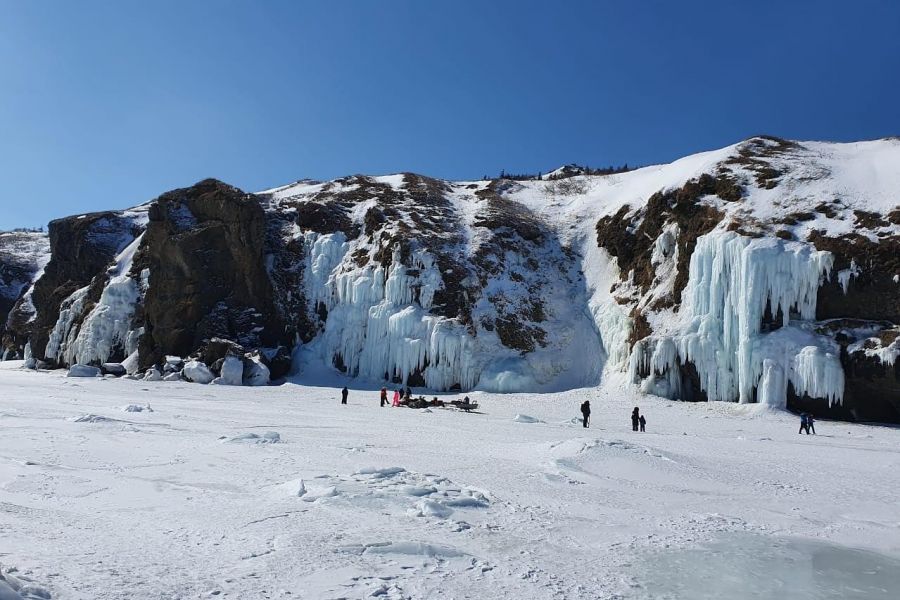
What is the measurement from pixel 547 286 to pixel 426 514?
30698 mm

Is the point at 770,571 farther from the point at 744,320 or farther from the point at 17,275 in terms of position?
the point at 17,275

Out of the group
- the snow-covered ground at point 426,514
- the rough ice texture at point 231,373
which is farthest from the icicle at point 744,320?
the rough ice texture at point 231,373

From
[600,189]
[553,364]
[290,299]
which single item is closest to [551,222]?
[600,189]

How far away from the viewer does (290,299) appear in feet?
131

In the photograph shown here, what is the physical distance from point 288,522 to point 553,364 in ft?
87.3

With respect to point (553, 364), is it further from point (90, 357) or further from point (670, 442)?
point (90, 357)

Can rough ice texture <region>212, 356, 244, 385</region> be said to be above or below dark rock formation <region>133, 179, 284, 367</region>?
below

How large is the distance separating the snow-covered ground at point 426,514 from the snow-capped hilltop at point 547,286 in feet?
33.7

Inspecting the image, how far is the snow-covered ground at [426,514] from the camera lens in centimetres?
572

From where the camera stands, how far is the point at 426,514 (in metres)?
7.88

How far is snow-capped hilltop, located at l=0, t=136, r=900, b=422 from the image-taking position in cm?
2497

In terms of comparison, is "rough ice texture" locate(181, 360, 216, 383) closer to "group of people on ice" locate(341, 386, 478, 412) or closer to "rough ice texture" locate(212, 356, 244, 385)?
"rough ice texture" locate(212, 356, 244, 385)

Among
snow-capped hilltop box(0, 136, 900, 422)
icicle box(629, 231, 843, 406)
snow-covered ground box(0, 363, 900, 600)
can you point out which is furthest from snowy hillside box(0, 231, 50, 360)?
icicle box(629, 231, 843, 406)

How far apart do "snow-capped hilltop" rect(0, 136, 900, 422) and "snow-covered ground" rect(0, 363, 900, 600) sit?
404 inches
